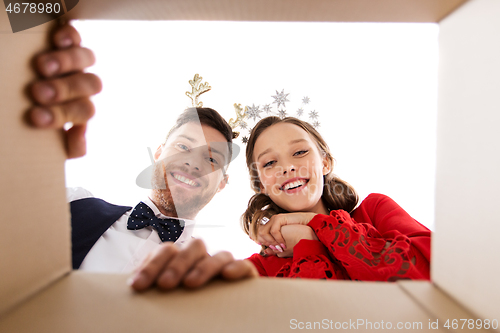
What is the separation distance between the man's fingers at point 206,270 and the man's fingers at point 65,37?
0.27m

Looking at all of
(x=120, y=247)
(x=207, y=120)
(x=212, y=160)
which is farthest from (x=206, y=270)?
(x=207, y=120)

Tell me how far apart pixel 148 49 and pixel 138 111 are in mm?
323

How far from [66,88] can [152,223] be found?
1.10m

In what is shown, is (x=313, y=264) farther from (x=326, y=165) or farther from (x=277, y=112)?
(x=277, y=112)

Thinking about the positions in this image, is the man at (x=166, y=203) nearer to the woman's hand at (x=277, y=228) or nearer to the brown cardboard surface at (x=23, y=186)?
the woman's hand at (x=277, y=228)

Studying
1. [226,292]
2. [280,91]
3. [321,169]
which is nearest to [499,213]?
[226,292]

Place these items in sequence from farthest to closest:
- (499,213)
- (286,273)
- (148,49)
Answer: (148,49), (286,273), (499,213)

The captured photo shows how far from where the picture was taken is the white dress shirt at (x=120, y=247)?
3.74 ft

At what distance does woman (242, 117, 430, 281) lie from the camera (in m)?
0.82

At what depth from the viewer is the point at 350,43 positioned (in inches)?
61.2

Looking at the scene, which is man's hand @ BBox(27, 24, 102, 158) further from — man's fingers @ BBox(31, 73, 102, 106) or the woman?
the woman

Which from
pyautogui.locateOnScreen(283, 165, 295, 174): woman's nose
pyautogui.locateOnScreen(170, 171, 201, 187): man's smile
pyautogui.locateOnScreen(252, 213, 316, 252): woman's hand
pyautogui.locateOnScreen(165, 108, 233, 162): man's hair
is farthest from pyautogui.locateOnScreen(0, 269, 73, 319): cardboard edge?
pyautogui.locateOnScreen(165, 108, 233, 162): man's hair

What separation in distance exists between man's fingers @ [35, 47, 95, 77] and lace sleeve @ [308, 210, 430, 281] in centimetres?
78

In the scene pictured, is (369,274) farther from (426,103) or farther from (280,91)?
(426,103)
